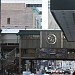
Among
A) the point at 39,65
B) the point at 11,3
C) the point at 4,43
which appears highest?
the point at 11,3

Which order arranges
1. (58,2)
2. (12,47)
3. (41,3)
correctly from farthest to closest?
(41,3)
(12,47)
(58,2)

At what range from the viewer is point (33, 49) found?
8631 centimetres

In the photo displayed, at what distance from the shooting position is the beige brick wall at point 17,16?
117000 millimetres

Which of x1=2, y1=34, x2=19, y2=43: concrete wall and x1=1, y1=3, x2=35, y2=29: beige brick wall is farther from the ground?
x1=1, y1=3, x2=35, y2=29: beige brick wall

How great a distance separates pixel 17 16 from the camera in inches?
4771

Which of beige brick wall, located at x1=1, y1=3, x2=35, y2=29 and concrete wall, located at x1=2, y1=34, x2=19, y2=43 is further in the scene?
beige brick wall, located at x1=1, y1=3, x2=35, y2=29

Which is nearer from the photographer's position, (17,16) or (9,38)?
(9,38)

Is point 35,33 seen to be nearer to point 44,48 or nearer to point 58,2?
point 44,48

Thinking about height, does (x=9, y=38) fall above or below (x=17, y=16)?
below

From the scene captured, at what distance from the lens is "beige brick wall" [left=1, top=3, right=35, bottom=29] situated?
117 meters

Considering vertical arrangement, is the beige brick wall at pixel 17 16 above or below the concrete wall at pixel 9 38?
above

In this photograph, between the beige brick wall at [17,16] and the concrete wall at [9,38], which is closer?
the concrete wall at [9,38]

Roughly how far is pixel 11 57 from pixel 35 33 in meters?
8.12

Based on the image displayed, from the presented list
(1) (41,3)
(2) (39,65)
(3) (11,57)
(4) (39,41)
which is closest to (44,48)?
(4) (39,41)
